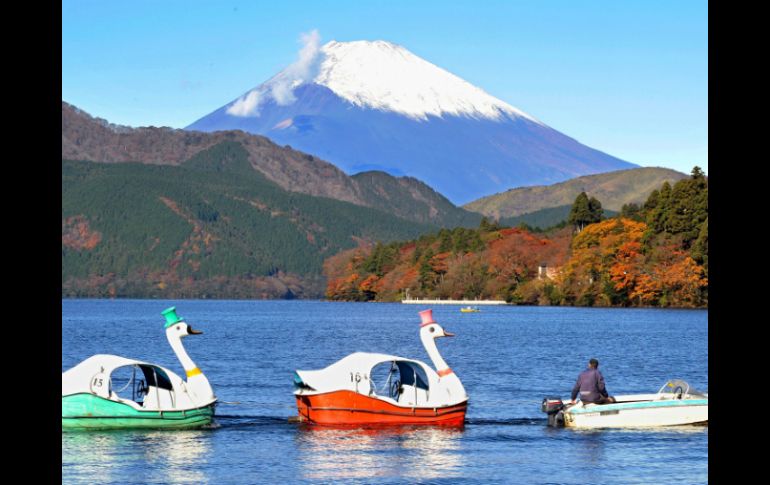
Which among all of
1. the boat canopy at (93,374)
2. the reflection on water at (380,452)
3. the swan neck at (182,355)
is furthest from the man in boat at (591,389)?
the boat canopy at (93,374)

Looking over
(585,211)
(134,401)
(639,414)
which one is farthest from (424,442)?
(585,211)

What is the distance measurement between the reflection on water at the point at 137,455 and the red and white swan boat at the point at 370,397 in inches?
133

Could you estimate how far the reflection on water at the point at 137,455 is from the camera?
2625cm

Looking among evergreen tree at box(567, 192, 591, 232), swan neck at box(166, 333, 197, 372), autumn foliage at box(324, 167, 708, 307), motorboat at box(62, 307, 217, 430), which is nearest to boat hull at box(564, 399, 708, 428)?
motorboat at box(62, 307, 217, 430)

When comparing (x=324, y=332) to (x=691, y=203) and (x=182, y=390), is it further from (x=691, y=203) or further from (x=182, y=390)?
(x=182, y=390)

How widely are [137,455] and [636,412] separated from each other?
14.6m

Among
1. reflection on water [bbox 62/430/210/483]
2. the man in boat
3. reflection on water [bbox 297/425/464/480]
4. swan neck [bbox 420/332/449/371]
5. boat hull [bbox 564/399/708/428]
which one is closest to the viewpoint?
reflection on water [bbox 62/430/210/483]

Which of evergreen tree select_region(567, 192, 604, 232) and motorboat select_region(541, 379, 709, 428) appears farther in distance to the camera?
evergreen tree select_region(567, 192, 604, 232)

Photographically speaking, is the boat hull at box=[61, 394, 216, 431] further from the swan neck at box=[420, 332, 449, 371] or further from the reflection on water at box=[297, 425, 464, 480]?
the swan neck at box=[420, 332, 449, 371]

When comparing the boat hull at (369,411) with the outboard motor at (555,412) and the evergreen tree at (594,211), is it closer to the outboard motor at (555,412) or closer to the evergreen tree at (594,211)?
the outboard motor at (555,412)

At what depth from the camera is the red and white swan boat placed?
33.9 meters

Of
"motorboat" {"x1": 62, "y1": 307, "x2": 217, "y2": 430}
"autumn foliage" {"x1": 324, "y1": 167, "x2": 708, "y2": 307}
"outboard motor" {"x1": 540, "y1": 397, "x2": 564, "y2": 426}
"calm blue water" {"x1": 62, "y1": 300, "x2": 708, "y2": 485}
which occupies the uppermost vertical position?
"autumn foliage" {"x1": 324, "y1": 167, "x2": 708, "y2": 307}
